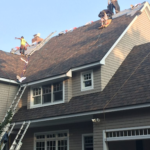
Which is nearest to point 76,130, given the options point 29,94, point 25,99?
point 29,94

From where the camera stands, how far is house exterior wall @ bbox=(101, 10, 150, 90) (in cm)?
1464

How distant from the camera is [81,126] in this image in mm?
14555

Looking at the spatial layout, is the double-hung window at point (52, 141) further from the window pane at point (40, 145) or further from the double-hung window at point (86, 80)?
the double-hung window at point (86, 80)

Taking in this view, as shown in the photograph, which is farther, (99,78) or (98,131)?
(99,78)

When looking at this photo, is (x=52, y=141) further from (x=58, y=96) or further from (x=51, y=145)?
(x=58, y=96)

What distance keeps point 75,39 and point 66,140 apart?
759 cm

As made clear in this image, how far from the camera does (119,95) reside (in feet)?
40.9

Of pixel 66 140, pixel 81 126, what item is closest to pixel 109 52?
pixel 81 126

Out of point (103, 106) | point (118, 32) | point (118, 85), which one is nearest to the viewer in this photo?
point (103, 106)

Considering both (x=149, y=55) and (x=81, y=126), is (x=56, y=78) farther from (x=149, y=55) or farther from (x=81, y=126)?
(x=149, y=55)

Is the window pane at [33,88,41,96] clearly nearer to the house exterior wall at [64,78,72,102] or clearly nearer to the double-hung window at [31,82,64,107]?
the double-hung window at [31,82,64,107]

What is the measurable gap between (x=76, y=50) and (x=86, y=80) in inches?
131

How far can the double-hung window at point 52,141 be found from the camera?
1517 centimetres

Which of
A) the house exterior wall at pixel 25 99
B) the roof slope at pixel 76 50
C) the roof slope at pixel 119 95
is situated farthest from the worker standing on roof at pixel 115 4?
the house exterior wall at pixel 25 99
